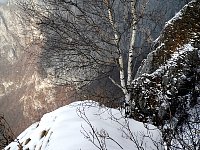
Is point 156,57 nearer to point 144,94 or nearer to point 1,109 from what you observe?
point 144,94

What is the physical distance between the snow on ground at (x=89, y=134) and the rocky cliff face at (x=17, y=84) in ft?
114

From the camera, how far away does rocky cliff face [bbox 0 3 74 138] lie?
152 ft

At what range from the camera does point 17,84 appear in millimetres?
A: 54469

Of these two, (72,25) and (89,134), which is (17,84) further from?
(89,134)

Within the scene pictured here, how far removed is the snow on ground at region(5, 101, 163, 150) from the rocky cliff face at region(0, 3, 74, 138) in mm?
34788

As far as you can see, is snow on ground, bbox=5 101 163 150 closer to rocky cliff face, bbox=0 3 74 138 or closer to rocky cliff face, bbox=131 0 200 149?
rocky cliff face, bbox=131 0 200 149

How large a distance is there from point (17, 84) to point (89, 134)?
50.9m

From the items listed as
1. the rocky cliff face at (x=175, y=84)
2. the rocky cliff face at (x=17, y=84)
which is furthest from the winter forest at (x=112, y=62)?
the rocky cliff face at (x=17, y=84)

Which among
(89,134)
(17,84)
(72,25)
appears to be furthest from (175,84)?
(17,84)

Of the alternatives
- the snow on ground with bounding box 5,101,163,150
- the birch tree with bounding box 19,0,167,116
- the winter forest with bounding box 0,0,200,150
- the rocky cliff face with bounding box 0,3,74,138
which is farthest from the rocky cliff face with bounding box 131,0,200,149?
the rocky cliff face with bounding box 0,3,74,138

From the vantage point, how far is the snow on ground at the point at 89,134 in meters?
5.14

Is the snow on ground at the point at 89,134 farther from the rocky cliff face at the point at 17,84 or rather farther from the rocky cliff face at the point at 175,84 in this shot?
the rocky cliff face at the point at 17,84

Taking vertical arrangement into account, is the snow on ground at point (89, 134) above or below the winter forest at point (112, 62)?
below

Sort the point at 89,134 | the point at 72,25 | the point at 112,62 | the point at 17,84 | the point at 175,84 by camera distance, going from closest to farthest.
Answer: the point at 89,134 → the point at 72,25 → the point at 175,84 → the point at 112,62 → the point at 17,84
